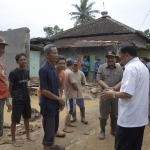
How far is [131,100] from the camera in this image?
2486 millimetres

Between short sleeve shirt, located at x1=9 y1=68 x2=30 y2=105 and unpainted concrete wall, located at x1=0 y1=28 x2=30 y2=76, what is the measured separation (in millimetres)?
5063

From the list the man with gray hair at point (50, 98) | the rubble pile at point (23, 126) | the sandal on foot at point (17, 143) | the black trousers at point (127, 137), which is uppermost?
the man with gray hair at point (50, 98)

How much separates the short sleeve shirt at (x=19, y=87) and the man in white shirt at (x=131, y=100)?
6.06ft

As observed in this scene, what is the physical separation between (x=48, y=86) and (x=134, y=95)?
1.31 metres

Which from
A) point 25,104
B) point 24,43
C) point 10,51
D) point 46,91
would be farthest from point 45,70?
point 10,51

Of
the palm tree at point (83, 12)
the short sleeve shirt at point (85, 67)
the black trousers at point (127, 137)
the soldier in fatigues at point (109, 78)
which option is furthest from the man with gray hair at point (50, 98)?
the palm tree at point (83, 12)

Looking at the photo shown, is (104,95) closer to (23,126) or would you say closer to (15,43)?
(23,126)

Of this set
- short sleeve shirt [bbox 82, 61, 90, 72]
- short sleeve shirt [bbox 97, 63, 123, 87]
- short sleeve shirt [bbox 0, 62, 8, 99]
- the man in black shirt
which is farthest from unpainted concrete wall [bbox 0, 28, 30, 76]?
short sleeve shirt [bbox 82, 61, 90, 72]

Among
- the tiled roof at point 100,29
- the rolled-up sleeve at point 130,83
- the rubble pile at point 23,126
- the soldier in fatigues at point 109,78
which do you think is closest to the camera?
the rolled-up sleeve at point 130,83

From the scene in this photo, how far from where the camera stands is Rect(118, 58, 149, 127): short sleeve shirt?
2.40m

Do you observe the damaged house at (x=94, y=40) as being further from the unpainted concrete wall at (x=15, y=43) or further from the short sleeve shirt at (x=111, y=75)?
the short sleeve shirt at (x=111, y=75)

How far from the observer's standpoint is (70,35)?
766 inches

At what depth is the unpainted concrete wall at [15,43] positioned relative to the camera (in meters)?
8.98

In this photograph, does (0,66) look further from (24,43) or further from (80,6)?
(80,6)
